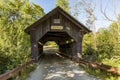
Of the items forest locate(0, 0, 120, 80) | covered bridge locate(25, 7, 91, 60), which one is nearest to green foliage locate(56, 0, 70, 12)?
forest locate(0, 0, 120, 80)

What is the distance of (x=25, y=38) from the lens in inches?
1019

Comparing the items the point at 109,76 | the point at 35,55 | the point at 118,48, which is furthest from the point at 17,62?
the point at 118,48

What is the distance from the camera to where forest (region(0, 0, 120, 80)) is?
13135mm

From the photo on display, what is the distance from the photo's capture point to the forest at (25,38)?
517 inches

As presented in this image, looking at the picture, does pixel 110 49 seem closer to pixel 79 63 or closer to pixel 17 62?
pixel 79 63

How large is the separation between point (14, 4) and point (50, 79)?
84.6 ft

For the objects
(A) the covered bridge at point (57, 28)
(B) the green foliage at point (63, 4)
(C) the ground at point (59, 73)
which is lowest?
(C) the ground at point (59, 73)

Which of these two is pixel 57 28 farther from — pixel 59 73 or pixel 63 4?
pixel 63 4

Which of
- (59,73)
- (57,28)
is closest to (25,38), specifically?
(57,28)

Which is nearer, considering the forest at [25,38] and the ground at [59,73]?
the ground at [59,73]

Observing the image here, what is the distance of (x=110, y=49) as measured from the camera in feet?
64.0

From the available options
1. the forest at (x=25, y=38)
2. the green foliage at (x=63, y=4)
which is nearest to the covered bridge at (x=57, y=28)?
the forest at (x=25, y=38)

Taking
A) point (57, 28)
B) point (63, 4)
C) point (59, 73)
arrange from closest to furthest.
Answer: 1. point (59, 73)
2. point (57, 28)
3. point (63, 4)

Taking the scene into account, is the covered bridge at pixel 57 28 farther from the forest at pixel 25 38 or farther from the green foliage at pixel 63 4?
the green foliage at pixel 63 4
